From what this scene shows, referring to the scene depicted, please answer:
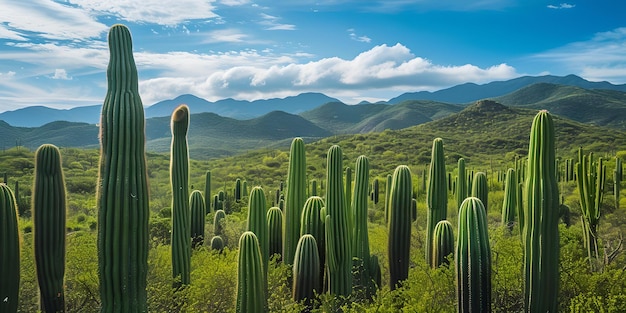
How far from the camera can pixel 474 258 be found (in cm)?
632

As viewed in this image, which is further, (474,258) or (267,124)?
(267,124)

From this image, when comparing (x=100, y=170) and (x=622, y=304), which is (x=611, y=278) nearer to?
(x=622, y=304)

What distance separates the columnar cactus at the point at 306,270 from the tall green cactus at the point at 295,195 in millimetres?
1467

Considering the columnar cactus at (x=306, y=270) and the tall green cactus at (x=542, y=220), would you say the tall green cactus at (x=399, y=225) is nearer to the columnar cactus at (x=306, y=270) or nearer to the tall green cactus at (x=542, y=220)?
the columnar cactus at (x=306, y=270)

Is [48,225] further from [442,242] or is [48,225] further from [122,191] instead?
[442,242]

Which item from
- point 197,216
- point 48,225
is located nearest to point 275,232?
point 197,216

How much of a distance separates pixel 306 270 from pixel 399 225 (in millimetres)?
2191

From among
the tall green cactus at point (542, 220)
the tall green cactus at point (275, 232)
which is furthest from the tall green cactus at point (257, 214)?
the tall green cactus at point (542, 220)

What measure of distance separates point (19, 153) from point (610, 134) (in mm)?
74269

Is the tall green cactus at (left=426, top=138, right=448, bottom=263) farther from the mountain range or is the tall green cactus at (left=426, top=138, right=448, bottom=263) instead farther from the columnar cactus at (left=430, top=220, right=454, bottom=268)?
the mountain range

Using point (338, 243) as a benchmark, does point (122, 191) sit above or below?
above

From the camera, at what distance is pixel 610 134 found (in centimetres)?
6825

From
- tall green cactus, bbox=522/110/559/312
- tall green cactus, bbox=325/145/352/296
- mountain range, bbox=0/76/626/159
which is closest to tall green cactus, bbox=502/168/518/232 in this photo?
tall green cactus, bbox=522/110/559/312

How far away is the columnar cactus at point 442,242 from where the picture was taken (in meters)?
8.66
